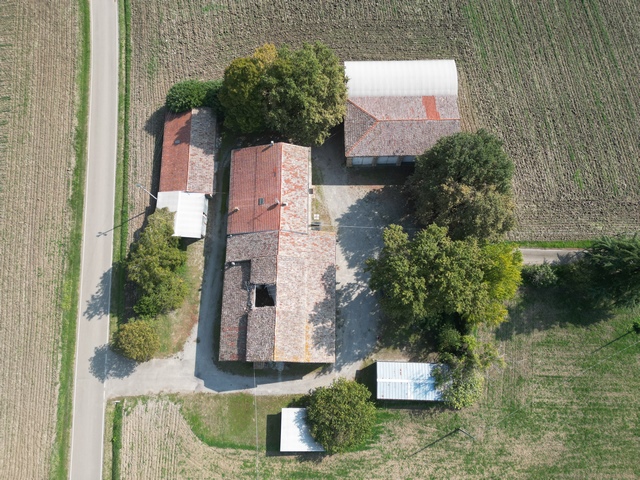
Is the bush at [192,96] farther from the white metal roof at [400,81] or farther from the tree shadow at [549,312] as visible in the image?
the tree shadow at [549,312]

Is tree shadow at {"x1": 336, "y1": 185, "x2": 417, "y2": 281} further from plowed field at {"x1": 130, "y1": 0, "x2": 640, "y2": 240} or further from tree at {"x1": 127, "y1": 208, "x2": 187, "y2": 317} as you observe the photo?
tree at {"x1": 127, "y1": 208, "x2": 187, "y2": 317}

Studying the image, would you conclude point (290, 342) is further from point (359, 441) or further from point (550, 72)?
point (550, 72)

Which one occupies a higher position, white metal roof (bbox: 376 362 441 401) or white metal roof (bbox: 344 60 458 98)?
white metal roof (bbox: 344 60 458 98)

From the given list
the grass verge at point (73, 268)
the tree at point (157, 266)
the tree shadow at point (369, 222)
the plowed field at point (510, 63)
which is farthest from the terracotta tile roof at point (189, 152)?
the tree shadow at point (369, 222)

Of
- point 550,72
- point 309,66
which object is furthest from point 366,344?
point 550,72

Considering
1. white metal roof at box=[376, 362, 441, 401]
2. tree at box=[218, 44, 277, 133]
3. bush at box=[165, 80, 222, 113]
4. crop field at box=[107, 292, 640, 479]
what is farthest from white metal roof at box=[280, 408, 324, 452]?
bush at box=[165, 80, 222, 113]

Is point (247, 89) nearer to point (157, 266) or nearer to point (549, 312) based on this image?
point (157, 266)
